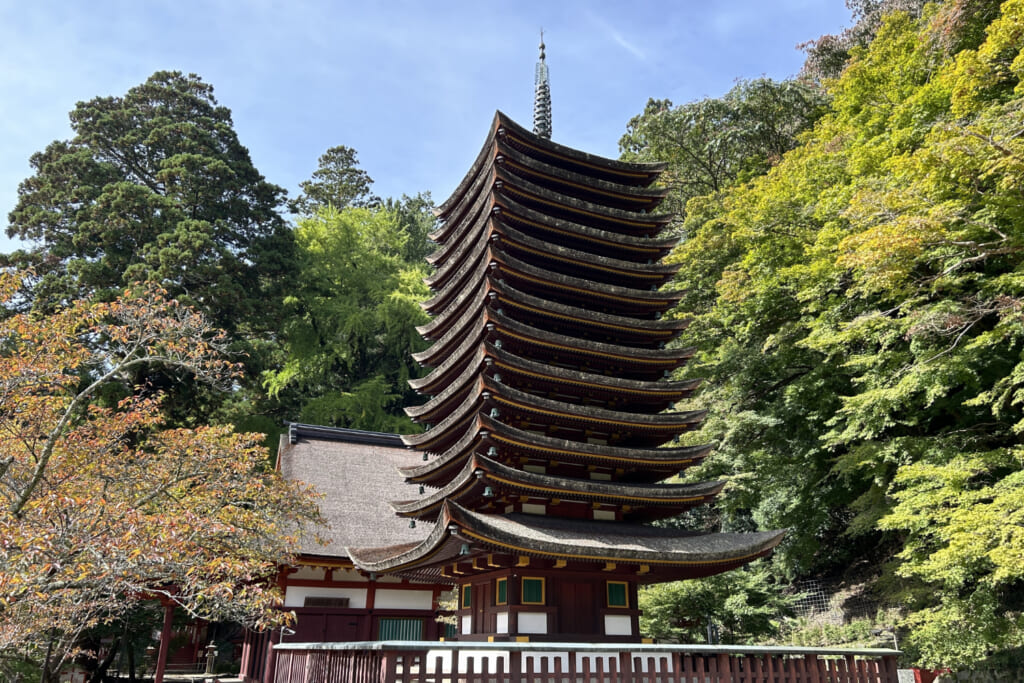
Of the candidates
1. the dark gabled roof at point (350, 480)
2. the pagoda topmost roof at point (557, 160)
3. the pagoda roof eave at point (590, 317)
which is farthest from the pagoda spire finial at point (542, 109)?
the dark gabled roof at point (350, 480)

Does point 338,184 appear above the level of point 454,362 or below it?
above

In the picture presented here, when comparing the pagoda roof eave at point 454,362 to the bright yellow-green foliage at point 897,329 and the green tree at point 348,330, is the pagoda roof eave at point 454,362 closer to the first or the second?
the bright yellow-green foliage at point 897,329

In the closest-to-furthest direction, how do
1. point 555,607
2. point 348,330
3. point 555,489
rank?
point 555,607 → point 555,489 → point 348,330

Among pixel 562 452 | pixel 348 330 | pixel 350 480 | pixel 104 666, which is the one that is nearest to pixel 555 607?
pixel 562 452

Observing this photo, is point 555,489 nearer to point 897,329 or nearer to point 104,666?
point 897,329

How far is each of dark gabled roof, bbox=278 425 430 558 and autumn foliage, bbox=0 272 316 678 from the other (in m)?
5.06

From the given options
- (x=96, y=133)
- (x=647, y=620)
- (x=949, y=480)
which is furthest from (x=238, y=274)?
(x=949, y=480)

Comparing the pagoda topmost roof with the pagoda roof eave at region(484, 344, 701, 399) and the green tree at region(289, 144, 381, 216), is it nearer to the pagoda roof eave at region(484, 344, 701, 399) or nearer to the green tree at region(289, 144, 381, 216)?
the pagoda roof eave at region(484, 344, 701, 399)

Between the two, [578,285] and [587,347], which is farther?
[578,285]

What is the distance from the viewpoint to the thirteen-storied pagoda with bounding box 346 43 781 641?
13.0 metres

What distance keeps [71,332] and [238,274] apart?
1985 centimetres

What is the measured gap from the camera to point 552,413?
47.2ft

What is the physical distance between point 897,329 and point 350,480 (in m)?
16.0

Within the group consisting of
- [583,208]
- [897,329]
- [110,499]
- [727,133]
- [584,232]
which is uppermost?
[727,133]
